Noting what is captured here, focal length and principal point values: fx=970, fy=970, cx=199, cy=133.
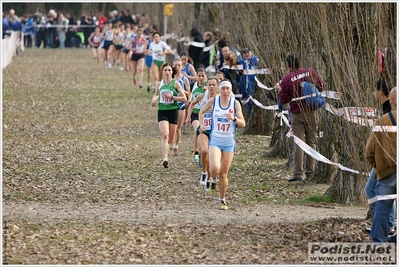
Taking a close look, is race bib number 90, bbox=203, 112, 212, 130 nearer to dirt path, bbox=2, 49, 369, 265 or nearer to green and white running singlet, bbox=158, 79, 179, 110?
dirt path, bbox=2, 49, 369, 265

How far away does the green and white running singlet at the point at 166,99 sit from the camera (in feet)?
57.8

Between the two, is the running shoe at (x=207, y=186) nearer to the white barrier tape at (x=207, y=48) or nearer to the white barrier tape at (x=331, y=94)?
the white barrier tape at (x=331, y=94)

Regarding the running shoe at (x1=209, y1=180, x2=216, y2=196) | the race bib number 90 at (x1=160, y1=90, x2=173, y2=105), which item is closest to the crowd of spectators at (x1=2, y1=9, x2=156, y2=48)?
the race bib number 90 at (x1=160, y1=90, x2=173, y2=105)

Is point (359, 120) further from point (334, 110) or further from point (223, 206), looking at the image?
point (223, 206)

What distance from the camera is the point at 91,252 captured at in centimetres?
1048

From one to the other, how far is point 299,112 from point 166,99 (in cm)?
301

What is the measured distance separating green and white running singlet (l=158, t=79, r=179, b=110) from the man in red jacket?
7.67ft

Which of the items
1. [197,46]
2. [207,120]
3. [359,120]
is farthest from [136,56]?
[359,120]

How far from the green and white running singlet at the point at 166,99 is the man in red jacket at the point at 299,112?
2338 mm

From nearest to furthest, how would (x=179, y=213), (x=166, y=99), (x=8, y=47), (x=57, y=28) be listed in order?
(x=179, y=213) < (x=166, y=99) < (x=8, y=47) < (x=57, y=28)

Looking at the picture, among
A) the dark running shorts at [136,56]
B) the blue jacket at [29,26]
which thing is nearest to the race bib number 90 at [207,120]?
the dark running shorts at [136,56]

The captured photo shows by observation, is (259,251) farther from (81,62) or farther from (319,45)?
(81,62)

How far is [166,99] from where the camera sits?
17625 millimetres

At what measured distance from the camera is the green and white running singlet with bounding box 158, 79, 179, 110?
17625mm
